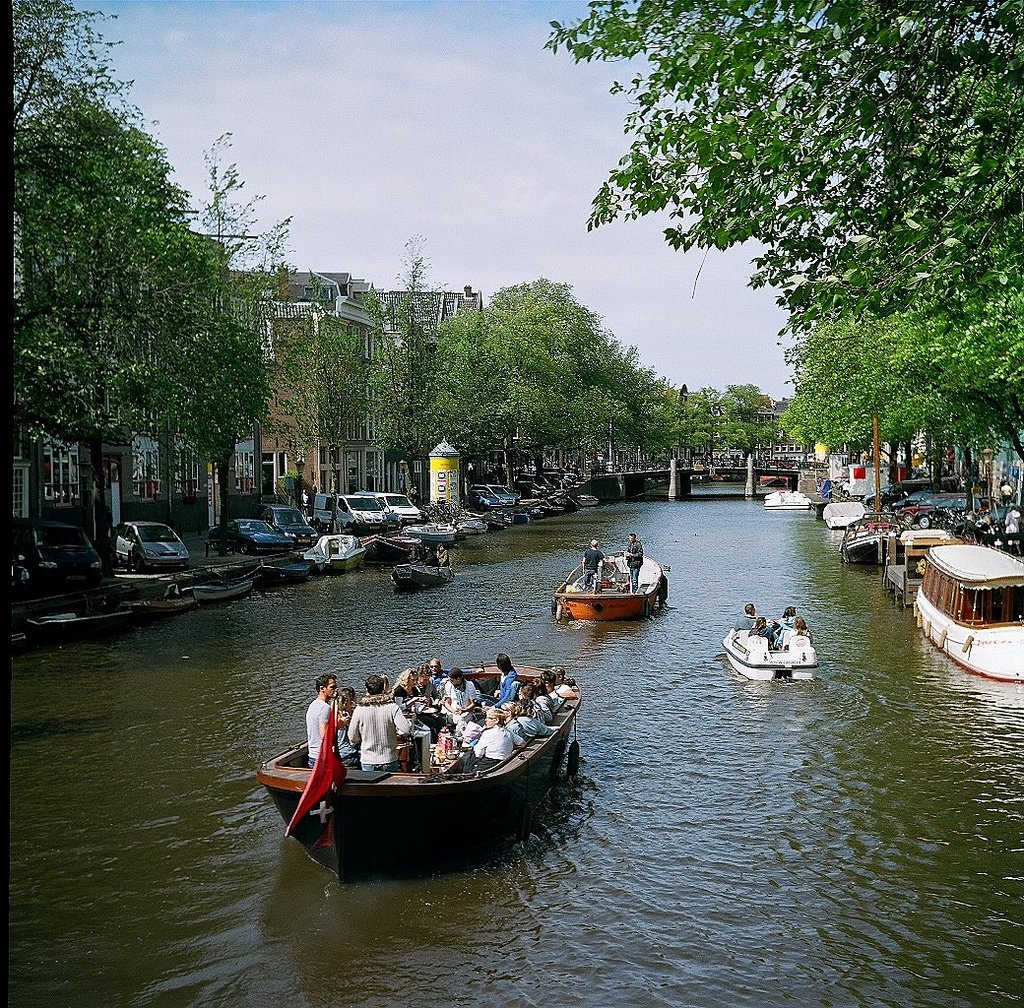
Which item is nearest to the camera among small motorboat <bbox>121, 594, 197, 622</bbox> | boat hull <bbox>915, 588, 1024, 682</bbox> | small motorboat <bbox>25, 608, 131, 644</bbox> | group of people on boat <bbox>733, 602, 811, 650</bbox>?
boat hull <bbox>915, 588, 1024, 682</bbox>

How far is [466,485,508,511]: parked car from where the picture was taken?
85.1 m

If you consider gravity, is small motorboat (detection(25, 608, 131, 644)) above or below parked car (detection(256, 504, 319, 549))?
below

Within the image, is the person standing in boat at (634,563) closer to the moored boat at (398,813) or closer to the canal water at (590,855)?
the canal water at (590,855)

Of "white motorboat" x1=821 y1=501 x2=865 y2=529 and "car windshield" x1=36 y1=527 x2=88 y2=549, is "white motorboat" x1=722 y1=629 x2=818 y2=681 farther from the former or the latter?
"white motorboat" x1=821 y1=501 x2=865 y2=529

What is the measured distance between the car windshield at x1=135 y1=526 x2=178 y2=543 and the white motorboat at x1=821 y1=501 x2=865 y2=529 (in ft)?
134

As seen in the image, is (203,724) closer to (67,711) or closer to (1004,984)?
(67,711)

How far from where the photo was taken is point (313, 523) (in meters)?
64.6

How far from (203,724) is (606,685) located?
883 centimetres

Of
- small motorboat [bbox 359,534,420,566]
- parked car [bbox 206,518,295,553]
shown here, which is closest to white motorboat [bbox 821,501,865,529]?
small motorboat [bbox 359,534,420,566]

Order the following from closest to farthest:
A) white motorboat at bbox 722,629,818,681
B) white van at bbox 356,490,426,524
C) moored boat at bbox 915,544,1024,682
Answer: moored boat at bbox 915,544,1024,682, white motorboat at bbox 722,629,818,681, white van at bbox 356,490,426,524

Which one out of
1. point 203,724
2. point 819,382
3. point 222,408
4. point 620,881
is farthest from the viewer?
point 819,382

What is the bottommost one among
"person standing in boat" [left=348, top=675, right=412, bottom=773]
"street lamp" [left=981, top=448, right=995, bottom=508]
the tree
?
"person standing in boat" [left=348, top=675, right=412, bottom=773]

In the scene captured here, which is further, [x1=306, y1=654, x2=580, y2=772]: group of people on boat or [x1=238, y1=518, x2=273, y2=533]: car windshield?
[x1=238, y1=518, x2=273, y2=533]: car windshield

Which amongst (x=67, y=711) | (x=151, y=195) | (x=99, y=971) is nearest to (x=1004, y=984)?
(x=99, y=971)
